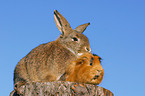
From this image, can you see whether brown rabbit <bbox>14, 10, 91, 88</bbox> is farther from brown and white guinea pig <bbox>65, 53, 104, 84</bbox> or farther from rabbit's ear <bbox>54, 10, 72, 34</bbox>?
rabbit's ear <bbox>54, 10, 72, 34</bbox>

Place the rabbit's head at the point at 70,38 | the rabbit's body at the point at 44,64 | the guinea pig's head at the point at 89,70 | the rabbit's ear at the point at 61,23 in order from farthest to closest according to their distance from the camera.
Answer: the rabbit's ear at the point at 61,23
the rabbit's head at the point at 70,38
the rabbit's body at the point at 44,64
the guinea pig's head at the point at 89,70

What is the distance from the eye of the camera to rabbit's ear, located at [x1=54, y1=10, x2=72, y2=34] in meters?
9.51

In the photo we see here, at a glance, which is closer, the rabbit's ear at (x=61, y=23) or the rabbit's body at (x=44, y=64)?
the rabbit's body at (x=44, y=64)

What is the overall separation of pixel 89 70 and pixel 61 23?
3267mm

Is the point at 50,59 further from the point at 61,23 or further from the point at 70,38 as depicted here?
the point at 61,23

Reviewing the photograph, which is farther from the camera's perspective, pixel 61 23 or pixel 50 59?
pixel 61 23

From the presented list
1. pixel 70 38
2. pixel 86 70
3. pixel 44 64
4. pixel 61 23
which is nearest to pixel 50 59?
pixel 44 64

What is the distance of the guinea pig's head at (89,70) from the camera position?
674 centimetres

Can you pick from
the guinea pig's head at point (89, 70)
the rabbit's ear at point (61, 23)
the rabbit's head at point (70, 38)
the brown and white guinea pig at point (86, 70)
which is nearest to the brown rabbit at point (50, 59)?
the rabbit's head at point (70, 38)

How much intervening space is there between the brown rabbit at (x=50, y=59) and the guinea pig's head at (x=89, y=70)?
0.46 metres

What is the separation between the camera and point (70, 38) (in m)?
8.79

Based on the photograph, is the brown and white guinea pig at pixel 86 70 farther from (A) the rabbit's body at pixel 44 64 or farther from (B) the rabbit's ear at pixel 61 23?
(B) the rabbit's ear at pixel 61 23

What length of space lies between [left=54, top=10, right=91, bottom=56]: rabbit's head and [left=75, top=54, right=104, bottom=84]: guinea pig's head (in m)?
0.91

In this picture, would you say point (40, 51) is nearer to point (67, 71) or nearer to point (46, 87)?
point (67, 71)
